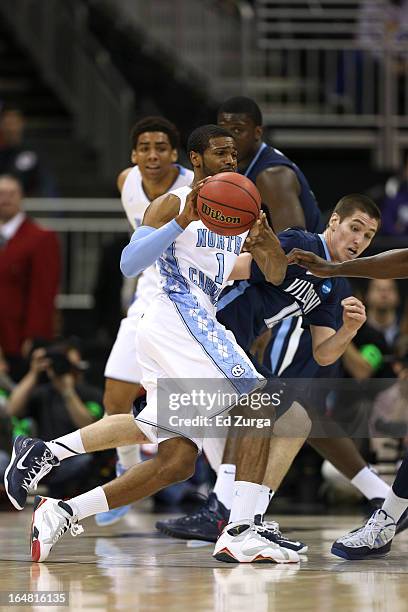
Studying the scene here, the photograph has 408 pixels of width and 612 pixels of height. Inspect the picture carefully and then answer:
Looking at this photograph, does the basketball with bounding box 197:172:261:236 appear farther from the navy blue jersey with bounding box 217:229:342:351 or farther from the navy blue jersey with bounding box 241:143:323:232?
the navy blue jersey with bounding box 241:143:323:232

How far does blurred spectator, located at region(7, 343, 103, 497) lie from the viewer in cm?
952

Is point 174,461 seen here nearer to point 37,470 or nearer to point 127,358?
point 37,470

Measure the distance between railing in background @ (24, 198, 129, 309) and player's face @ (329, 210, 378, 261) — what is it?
22.8 feet

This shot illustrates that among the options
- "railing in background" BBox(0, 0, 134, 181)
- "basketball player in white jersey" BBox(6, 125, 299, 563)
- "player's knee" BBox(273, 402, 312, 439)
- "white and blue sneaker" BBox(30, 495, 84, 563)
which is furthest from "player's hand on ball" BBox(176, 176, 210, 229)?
"railing in background" BBox(0, 0, 134, 181)

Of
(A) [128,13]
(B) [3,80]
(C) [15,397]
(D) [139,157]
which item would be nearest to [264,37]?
(A) [128,13]

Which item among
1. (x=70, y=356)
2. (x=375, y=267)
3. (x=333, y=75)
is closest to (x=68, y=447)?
(x=375, y=267)

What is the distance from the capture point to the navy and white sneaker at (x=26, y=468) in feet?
19.7

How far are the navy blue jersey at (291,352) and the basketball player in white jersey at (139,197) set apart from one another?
0.73 m

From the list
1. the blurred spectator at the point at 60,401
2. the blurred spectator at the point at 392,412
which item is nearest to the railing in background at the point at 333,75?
the blurred spectator at the point at 60,401

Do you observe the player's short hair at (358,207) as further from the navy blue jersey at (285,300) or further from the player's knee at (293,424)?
the player's knee at (293,424)

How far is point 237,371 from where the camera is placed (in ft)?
19.1

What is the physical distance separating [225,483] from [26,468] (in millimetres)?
1212

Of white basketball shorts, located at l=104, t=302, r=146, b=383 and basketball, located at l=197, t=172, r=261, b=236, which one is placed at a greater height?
basketball, located at l=197, t=172, r=261, b=236

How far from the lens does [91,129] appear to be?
16828 mm
